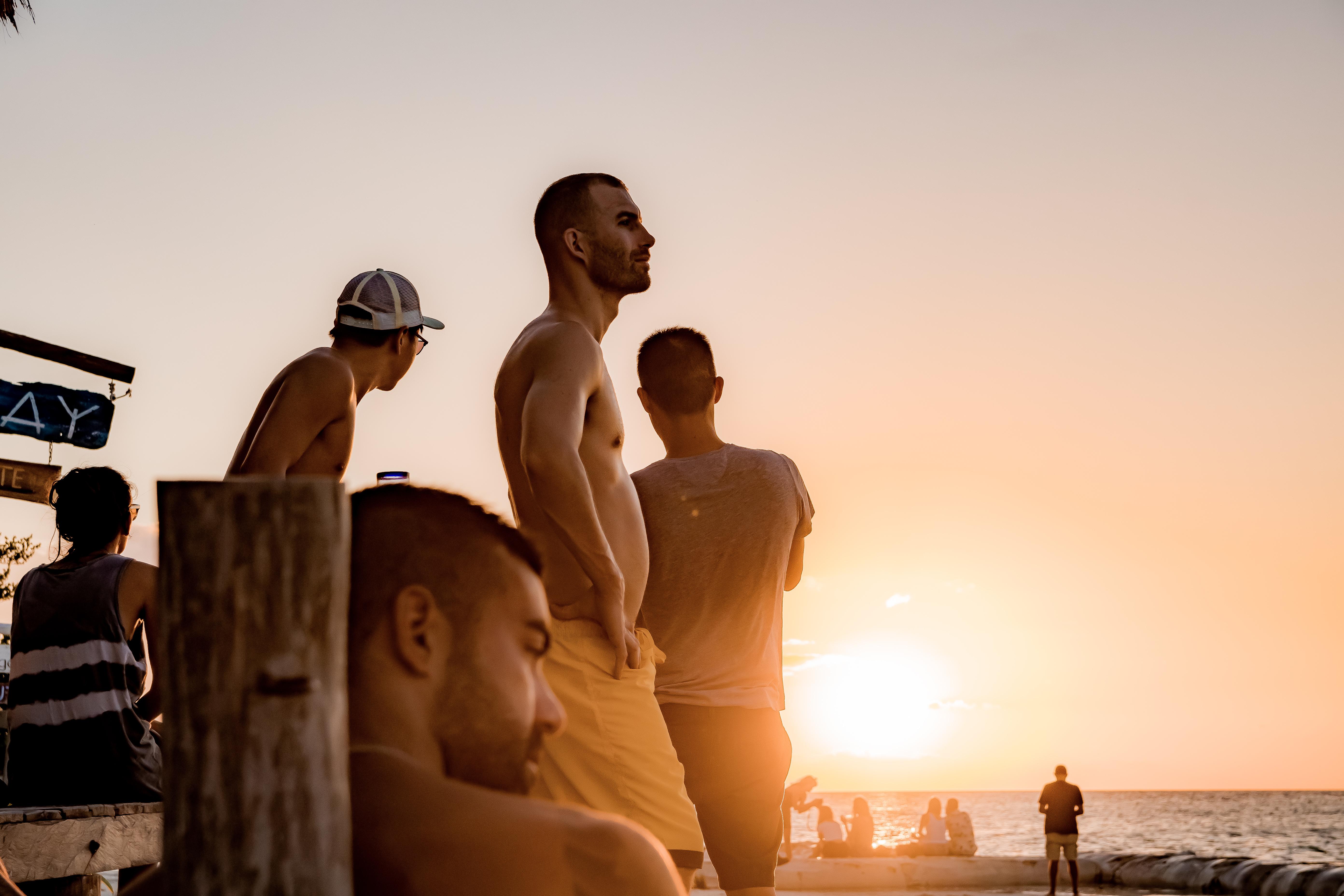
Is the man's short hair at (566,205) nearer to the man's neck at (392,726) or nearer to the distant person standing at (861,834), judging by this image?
the man's neck at (392,726)

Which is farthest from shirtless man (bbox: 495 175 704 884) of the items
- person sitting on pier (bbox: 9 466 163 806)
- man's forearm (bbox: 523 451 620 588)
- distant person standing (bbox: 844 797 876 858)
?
distant person standing (bbox: 844 797 876 858)

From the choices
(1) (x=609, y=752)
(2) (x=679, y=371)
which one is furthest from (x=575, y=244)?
(1) (x=609, y=752)

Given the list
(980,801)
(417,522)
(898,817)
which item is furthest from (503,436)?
(980,801)

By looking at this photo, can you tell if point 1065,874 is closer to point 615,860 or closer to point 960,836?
point 960,836

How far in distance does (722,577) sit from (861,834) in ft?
75.5

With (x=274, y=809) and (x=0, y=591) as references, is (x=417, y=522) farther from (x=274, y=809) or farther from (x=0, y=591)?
(x=0, y=591)

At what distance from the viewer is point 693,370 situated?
14.0ft

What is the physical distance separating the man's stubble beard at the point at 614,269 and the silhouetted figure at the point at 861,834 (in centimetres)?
2332

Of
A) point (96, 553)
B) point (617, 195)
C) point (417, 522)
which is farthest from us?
point (96, 553)

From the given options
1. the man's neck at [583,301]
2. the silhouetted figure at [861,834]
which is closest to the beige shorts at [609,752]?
the man's neck at [583,301]

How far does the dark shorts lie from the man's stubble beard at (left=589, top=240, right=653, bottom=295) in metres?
1.47

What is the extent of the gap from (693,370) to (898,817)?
11714cm

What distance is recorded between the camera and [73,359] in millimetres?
8242

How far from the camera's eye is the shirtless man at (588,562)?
3080mm
